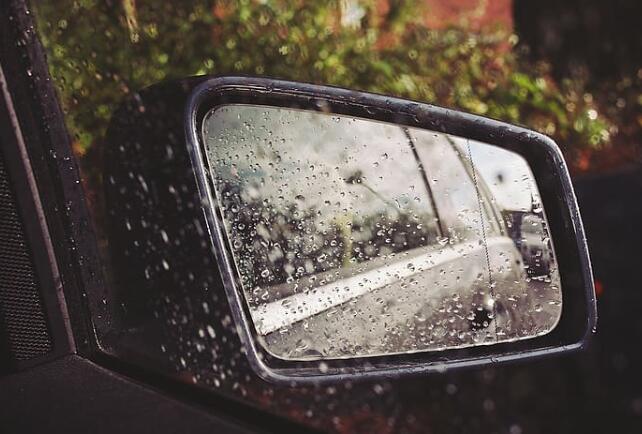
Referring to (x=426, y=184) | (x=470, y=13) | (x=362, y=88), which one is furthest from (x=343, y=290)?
(x=470, y=13)

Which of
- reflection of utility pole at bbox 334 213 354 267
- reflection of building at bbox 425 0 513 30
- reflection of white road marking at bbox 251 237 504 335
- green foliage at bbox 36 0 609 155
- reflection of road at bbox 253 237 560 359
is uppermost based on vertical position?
reflection of building at bbox 425 0 513 30

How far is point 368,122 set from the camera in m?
1.81

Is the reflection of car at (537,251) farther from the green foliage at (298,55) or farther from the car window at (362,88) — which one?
the green foliage at (298,55)

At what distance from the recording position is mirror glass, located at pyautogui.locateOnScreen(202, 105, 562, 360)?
164 centimetres

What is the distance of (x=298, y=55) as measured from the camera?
5.73 meters

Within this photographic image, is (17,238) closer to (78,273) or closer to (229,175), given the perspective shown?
(78,273)

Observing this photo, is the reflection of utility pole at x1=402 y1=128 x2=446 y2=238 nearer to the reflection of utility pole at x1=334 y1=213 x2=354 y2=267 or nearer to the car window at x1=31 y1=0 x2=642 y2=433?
the car window at x1=31 y1=0 x2=642 y2=433

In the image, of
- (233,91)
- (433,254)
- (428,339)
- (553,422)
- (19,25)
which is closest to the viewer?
(19,25)

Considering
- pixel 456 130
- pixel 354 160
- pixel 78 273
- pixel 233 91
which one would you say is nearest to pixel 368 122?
pixel 354 160

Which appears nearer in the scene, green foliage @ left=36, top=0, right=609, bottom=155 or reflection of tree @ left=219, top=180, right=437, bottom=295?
reflection of tree @ left=219, top=180, right=437, bottom=295

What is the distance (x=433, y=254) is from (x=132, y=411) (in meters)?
0.77

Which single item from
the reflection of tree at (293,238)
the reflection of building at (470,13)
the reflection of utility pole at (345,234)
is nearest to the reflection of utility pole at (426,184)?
the reflection of tree at (293,238)

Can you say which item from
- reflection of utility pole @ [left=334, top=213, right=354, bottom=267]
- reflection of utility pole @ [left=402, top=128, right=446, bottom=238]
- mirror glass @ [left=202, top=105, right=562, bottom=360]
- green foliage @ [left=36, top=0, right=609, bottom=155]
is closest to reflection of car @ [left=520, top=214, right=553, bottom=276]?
mirror glass @ [left=202, top=105, right=562, bottom=360]

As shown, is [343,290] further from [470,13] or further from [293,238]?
[470,13]
